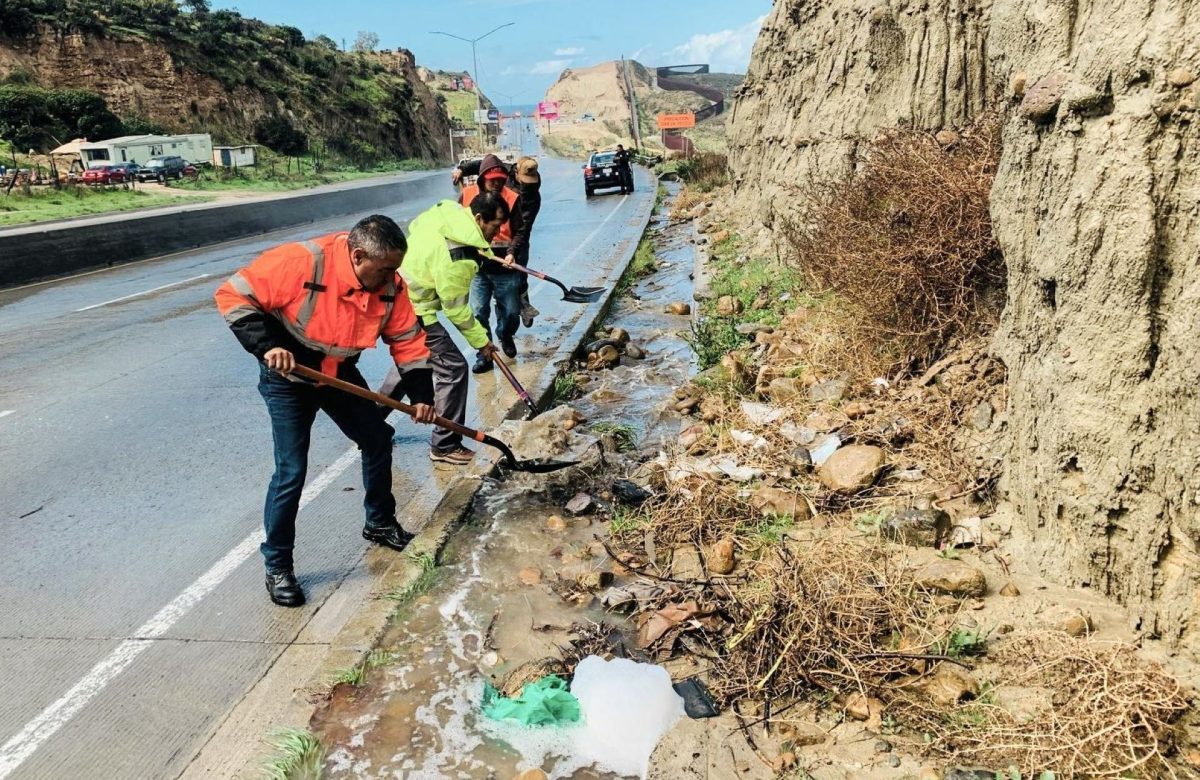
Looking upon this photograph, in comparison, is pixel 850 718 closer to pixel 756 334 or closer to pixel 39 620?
pixel 39 620

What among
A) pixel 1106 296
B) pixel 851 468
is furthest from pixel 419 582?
pixel 1106 296

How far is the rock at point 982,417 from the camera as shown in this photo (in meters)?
4.59

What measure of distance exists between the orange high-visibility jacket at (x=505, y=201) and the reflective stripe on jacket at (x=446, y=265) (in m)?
1.44

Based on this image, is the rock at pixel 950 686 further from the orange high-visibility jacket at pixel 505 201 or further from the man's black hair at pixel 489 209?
the orange high-visibility jacket at pixel 505 201

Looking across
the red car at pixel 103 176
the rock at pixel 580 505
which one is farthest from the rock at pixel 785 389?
the red car at pixel 103 176

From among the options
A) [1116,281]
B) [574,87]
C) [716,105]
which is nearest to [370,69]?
[716,105]

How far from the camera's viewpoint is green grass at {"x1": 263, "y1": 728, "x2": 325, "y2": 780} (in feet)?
9.89

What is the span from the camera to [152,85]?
4572cm

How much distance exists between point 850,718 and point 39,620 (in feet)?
12.1

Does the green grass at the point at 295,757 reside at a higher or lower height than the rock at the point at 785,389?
lower

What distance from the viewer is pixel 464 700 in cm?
345

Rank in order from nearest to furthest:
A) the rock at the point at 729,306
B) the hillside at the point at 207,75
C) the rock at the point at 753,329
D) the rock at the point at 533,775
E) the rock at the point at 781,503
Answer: the rock at the point at 533,775, the rock at the point at 781,503, the rock at the point at 753,329, the rock at the point at 729,306, the hillside at the point at 207,75

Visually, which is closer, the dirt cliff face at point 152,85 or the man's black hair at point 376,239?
the man's black hair at point 376,239

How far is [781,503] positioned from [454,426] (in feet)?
6.06
